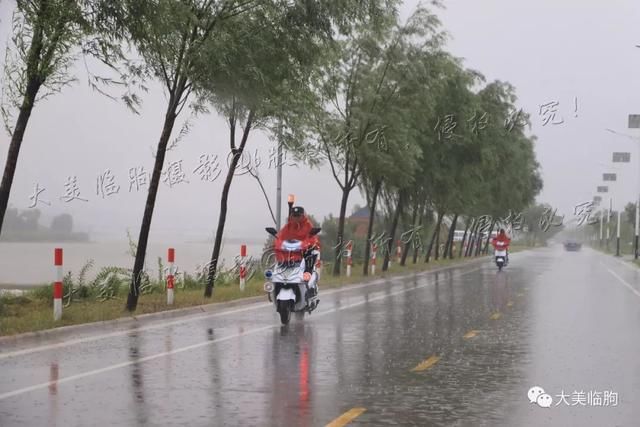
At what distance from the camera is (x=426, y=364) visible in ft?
38.9

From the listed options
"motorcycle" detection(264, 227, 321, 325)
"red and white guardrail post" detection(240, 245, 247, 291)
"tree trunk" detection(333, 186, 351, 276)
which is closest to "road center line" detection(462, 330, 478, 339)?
"motorcycle" detection(264, 227, 321, 325)

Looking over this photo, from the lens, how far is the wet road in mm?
8578

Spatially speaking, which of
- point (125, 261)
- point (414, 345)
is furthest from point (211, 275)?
point (414, 345)

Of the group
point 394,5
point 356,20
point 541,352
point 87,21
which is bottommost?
point 541,352

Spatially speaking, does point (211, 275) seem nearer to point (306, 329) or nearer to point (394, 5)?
point (306, 329)

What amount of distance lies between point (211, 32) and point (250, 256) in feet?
37.9

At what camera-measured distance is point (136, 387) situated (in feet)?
32.3

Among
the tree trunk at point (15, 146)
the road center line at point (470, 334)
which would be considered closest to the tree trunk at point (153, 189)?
the tree trunk at point (15, 146)

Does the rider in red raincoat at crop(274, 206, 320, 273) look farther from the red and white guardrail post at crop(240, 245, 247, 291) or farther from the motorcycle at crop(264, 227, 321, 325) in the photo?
the red and white guardrail post at crop(240, 245, 247, 291)

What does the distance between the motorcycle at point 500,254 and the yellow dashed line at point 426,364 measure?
99.1ft

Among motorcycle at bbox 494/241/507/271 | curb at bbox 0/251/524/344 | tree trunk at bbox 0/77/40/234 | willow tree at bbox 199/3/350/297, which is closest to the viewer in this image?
curb at bbox 0/251/524/344

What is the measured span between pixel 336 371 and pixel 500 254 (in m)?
32.0

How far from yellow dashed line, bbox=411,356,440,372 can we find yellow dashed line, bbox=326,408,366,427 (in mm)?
2731

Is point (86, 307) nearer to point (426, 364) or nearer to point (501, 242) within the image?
point (426, 364)
